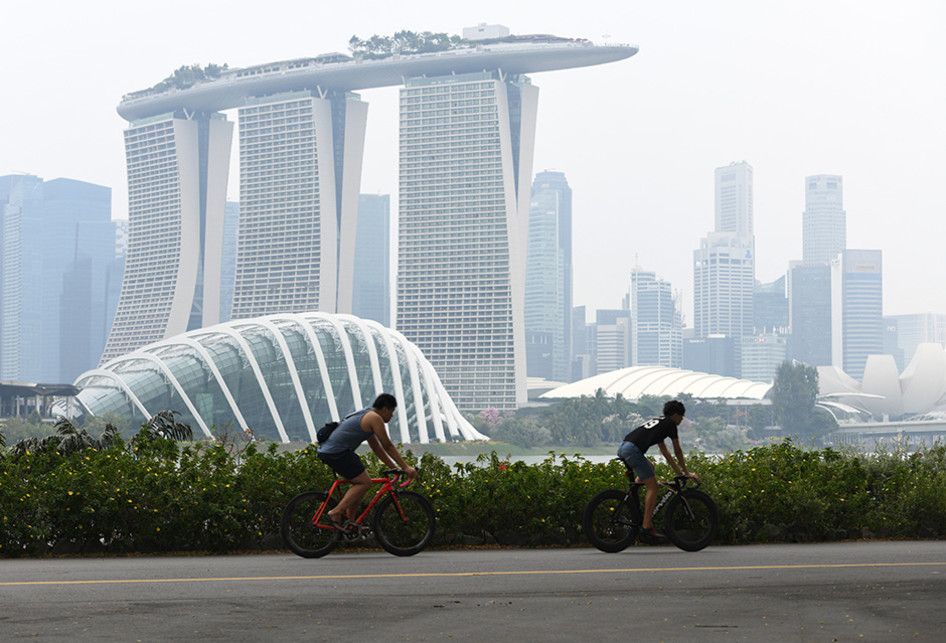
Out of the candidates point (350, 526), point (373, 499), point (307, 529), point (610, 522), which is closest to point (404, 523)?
point (373, 499)

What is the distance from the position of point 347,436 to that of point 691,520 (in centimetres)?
410

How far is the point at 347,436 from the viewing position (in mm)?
15266

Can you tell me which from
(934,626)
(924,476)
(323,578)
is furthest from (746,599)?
(924,476)

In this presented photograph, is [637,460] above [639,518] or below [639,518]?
above

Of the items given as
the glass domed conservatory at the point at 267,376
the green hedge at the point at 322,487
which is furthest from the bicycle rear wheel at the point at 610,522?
the glass domed conservatory at the point at 267,376

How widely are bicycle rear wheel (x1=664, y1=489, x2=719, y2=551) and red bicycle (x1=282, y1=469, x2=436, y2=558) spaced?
2675 mm

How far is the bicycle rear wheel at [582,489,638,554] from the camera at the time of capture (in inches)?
641

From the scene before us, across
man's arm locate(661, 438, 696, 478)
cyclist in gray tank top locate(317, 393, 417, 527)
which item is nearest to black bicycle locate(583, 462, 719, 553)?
man's arm locate(661, 438, 696, 478)

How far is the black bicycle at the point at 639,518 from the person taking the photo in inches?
Answer: 642

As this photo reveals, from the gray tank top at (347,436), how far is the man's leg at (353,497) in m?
0.37

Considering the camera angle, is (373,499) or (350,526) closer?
(350,526)

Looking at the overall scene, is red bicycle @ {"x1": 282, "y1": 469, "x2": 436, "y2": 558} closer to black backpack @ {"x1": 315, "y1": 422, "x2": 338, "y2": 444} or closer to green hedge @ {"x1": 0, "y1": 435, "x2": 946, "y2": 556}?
black backpack @ {"x1": 315, "y1": 422, "x2": 338, "y2": 444}

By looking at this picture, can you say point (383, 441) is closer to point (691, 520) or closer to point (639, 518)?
point (639, 518)

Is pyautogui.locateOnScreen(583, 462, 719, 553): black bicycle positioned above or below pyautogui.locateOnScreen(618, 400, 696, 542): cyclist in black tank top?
below
